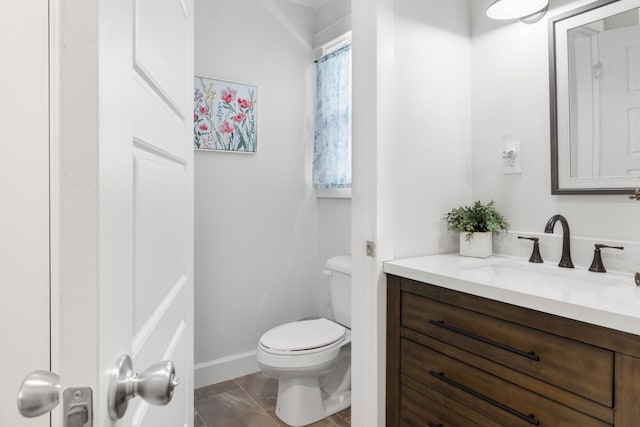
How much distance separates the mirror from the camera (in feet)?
4.04

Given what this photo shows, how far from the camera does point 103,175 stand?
373mm

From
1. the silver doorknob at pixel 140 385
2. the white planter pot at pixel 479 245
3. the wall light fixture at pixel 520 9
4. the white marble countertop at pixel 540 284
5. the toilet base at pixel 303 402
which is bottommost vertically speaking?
the toilet base at pixel 303 402

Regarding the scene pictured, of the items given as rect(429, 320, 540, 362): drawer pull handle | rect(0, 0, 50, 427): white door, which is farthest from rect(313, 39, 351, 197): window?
rect(0, 0, 50, 427): white door

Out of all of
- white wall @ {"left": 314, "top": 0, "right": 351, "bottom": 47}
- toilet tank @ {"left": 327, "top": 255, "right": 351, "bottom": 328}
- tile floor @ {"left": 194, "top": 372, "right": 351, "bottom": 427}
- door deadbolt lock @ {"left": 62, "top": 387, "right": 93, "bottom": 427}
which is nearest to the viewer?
door deadbolt lock @ {"left": 62, "top": 387, "right": 93, "bottom": 427}

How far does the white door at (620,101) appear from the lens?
1222mm

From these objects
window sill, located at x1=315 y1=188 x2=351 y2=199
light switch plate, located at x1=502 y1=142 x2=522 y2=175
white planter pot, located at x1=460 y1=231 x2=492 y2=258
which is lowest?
white planter pot, located at x1=460 y1=231 x2=492 y2=258

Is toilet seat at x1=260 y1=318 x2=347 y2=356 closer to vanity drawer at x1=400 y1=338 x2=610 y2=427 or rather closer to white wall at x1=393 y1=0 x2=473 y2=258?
vanity drawer at x1=400 y1=338 x2=610 y2=427

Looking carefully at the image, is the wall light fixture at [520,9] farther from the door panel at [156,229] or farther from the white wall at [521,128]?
the door panel at [156,229]

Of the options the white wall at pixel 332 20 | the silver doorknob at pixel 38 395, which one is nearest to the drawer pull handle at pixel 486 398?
the silver doorknob at pixel 38 395

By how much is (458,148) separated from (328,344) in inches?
46.0

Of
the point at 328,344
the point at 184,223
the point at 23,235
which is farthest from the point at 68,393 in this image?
the point at 328,344

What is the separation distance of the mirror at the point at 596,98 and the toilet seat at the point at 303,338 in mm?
1246

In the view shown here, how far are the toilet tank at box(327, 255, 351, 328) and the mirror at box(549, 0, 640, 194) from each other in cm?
111

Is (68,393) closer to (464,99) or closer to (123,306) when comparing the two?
(123,306)
